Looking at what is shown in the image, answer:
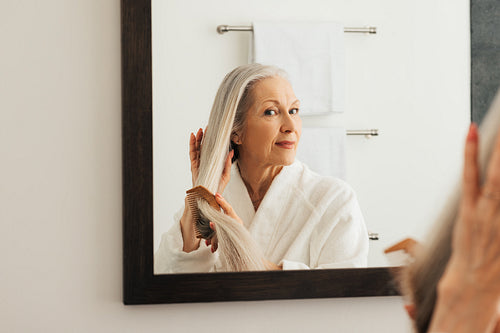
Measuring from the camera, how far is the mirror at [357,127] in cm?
126

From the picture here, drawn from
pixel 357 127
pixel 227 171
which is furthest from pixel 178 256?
pixel 357 127

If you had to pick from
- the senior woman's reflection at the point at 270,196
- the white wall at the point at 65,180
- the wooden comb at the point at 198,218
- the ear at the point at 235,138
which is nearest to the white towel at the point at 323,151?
the senior woman's reflection at the point at 270,196

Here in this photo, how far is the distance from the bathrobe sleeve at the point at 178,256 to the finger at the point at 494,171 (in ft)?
2.87

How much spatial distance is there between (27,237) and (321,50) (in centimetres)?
82

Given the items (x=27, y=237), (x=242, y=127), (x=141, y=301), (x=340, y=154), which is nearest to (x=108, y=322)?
(x=141, y=301)

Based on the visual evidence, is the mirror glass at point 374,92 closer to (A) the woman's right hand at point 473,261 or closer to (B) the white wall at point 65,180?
(B) the white wall at point 65,180

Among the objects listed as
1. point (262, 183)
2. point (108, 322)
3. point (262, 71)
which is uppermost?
point (262, 71)

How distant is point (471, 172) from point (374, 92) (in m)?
0.88

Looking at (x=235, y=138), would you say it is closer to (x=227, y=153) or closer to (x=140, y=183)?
(x=227, y=153)

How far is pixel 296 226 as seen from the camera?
1292mm

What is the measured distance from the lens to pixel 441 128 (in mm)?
1371

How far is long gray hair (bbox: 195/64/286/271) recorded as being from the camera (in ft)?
4.19

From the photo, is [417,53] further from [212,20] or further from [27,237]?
[27,237]

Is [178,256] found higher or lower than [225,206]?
lower
